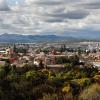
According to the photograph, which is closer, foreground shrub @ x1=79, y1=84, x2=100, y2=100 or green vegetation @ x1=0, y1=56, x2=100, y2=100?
foreground shrub @ x1=79, y1=84, x2=100, y2=100

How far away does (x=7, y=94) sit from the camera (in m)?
36.4

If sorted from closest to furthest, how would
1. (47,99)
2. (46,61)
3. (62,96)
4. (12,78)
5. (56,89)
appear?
(47,99) < (62,96) < (56,89) < (12,78) < (46,61)

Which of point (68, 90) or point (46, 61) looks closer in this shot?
point (68, 90)

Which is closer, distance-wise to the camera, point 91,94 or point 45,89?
point 91,94

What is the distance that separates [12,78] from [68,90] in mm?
7820

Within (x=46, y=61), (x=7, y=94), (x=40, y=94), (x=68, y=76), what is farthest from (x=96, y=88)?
(x=46, y=61)

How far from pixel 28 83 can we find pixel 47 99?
29.8ft

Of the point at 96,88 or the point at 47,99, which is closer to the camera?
the point at 47,99

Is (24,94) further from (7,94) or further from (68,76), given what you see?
(68,76)

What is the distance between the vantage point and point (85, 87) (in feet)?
138

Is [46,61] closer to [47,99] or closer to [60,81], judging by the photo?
[60,81]

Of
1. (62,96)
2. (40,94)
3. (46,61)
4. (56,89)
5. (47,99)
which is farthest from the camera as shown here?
(46,61)

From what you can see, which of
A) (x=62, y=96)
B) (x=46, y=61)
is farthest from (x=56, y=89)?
(x=46, y=61)

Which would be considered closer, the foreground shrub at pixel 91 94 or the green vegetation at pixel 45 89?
the foreground shrub at pixel 91 94
